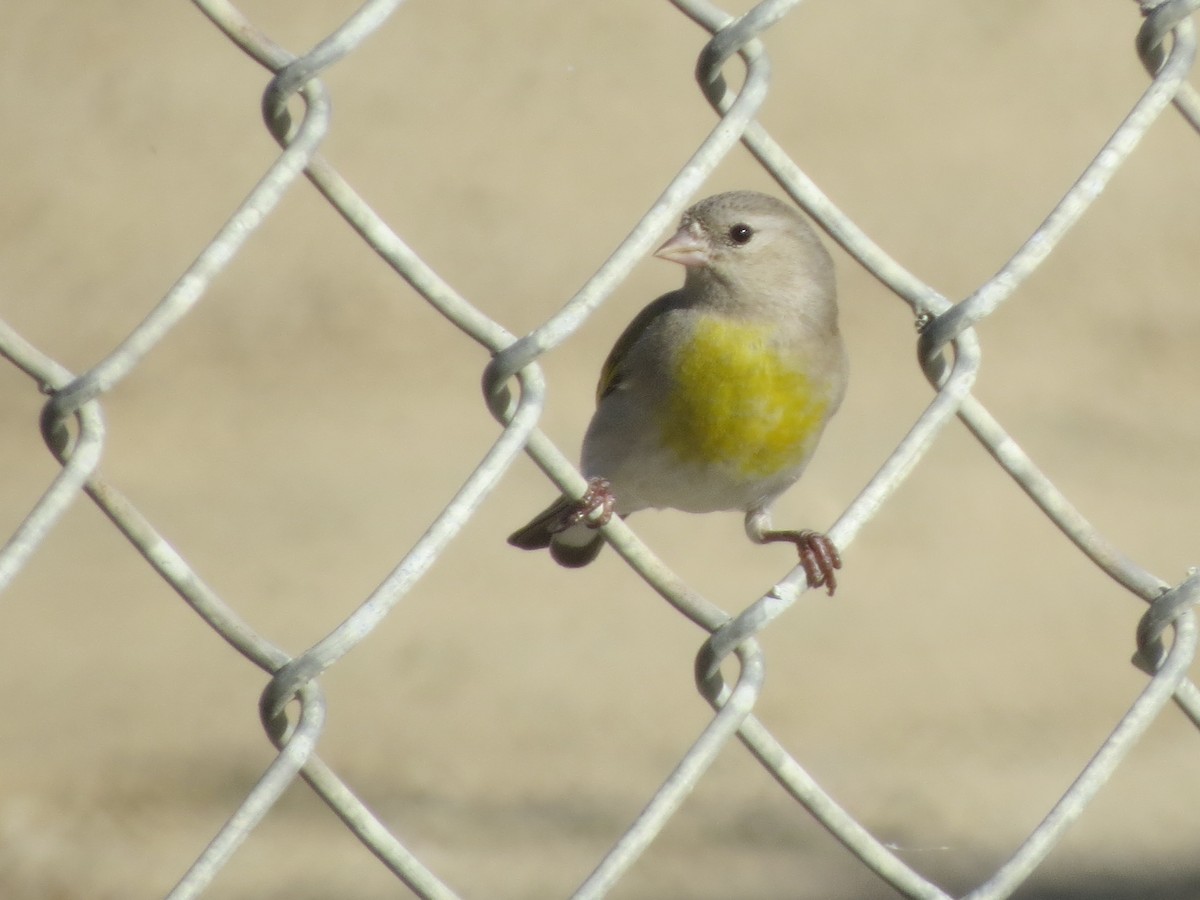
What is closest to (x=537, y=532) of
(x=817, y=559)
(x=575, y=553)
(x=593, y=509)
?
(x=575, y=553)

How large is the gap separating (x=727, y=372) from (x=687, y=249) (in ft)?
1.26

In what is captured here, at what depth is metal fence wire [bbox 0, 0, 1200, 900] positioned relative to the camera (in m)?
1.61

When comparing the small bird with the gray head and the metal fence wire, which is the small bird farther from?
the metal fence wire

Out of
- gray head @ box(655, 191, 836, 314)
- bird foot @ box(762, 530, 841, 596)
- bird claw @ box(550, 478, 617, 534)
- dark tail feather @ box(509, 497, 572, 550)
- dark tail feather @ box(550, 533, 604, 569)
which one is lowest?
dark tail feather @ box(550, 533, 604, 569)

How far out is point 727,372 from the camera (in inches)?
143

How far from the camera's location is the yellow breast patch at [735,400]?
3.63 m

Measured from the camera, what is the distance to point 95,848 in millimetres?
4902

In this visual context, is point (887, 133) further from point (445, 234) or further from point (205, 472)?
point (205, 472)

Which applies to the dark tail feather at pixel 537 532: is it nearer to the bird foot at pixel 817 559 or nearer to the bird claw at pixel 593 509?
the bird foot at pixel 817 559

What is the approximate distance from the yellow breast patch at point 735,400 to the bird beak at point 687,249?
205mm

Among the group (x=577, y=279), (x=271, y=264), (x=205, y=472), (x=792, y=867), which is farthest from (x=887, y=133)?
(x=792, y=867)

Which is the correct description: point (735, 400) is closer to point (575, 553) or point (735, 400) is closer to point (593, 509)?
point (575, 553)

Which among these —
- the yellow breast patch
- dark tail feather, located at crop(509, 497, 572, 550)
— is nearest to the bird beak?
the yellow breast patch

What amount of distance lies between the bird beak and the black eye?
0.22 ft
